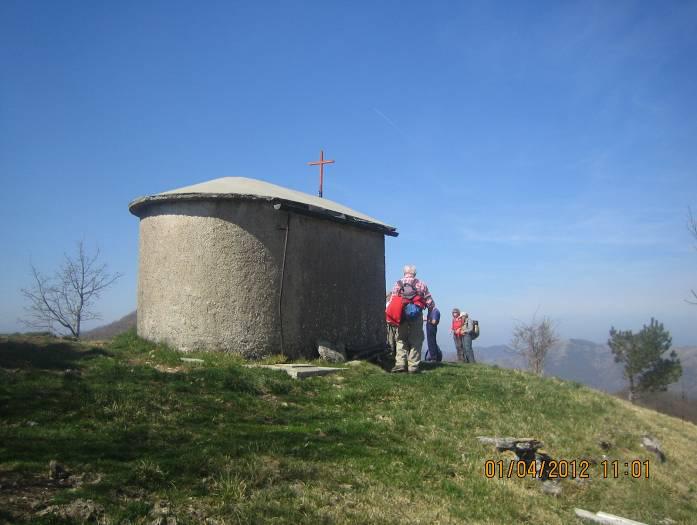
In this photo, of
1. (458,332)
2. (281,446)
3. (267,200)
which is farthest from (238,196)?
(458,332)

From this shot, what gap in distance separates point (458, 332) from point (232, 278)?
971 cm

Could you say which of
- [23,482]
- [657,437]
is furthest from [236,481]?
[657,437]

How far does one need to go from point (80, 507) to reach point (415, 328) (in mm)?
8751

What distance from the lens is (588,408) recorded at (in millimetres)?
10836

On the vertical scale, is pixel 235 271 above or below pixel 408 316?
above

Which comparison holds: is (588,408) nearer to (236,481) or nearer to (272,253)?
(272,253)

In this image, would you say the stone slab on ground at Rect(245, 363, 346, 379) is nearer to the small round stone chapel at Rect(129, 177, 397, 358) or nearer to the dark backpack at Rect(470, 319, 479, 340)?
the small round stone chapel at Rect(129, 177, 397, 358)

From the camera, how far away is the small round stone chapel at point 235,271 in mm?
11289

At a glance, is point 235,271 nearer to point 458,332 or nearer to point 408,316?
point 408,316

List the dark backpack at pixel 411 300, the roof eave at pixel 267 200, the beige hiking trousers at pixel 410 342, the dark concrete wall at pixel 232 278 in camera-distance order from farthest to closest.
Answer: the beige hiking trousers at pixel 410 342 < the dark backpack at pixel 411 300 < the roof eave at pixel 267 200 < the dark concrete wall at pixel 232 278

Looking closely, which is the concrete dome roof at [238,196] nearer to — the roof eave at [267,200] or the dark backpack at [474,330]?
the roof eave at [267,200]
